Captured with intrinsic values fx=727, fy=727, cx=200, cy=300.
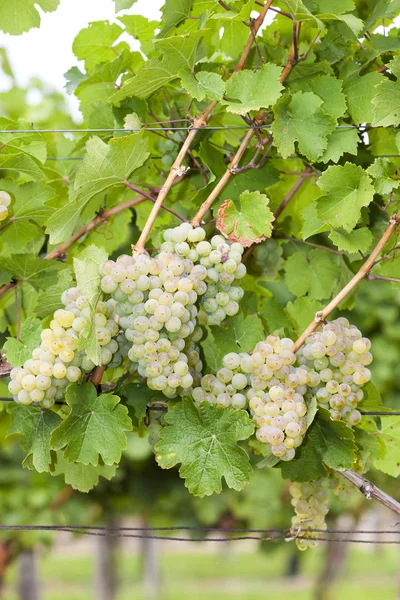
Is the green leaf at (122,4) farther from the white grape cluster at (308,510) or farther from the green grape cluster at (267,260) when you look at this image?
the white grape cluster at (308,510)

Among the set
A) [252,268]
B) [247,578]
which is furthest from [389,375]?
[247,578]

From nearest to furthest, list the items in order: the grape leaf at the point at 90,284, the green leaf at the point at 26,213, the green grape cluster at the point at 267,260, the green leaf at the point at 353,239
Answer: the grape leaf at the point at 90,284
the green leaf at the point at 353,239
the green leaf at the point at 26,213
the green grape cluster at the point at 267,260

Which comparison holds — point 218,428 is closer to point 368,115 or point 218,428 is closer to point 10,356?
point 10,356

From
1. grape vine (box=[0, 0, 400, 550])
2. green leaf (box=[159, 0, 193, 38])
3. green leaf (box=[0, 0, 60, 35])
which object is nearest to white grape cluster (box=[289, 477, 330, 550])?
grape vine (box=[0, 0, 400, 550])

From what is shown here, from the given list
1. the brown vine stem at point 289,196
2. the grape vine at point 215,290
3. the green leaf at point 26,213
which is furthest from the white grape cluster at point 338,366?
the green leaf at point 26,213

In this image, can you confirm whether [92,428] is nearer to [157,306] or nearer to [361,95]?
[157,306]

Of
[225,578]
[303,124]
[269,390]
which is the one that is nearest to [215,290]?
[269,390]
